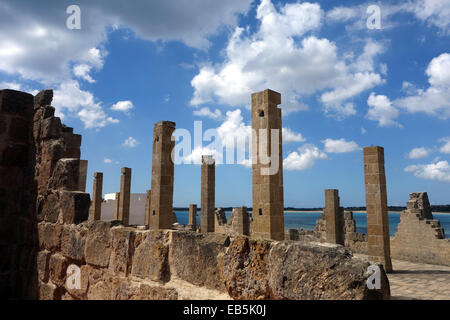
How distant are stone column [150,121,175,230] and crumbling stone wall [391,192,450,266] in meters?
9.17

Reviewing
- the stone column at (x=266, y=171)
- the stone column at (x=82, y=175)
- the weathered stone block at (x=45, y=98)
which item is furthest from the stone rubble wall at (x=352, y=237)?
the weathered stone block at (x=45, y=98)

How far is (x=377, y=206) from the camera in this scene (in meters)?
9.66

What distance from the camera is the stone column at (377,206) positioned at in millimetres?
9508

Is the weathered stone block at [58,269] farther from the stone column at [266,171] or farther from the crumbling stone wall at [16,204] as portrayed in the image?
the stone column at [266,171]

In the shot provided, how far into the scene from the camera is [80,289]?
10.7 feet

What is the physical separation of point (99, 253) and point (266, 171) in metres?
5.15

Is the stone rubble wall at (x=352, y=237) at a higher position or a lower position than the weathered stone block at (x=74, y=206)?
lower

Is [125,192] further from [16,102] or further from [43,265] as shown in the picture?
[43,265]

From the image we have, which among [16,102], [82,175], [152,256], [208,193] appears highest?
[16,102]

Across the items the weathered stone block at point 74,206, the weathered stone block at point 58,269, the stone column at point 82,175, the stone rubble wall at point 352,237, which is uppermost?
the stone column at point 82,175

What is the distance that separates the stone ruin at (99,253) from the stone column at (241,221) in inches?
541

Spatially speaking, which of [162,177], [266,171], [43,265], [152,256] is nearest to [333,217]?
[266,171]
